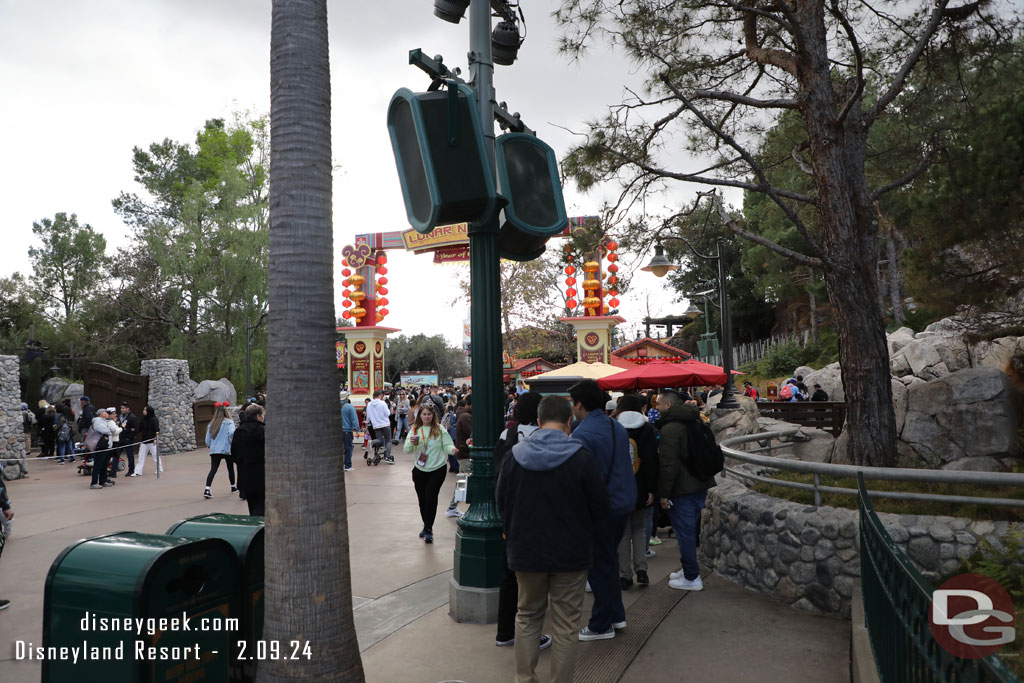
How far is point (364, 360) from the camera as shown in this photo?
25922 mm

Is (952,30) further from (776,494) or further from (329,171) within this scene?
(329,171)

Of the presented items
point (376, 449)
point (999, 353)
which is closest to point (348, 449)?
point (376, 449)

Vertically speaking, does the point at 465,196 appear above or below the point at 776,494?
above

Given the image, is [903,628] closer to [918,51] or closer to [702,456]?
[702,456]

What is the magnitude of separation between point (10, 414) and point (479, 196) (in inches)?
653

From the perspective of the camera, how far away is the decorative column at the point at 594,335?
72.4 ft

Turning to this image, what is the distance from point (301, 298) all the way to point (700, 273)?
4714cm

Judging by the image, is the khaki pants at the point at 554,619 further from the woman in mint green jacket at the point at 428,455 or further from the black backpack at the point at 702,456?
the woman in mint green jacket at the point at 428,455

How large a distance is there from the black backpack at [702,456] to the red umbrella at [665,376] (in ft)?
22.1

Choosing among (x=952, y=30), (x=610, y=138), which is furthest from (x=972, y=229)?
(x=610, y=138)

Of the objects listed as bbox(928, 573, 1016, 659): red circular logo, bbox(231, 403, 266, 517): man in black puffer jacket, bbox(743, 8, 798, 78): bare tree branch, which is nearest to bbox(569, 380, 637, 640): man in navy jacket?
bbox(928, 573, 1016, 659): red circular logo

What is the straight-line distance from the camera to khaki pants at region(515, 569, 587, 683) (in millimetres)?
3623

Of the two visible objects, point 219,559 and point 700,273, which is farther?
point 700,273

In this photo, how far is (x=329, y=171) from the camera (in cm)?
305
